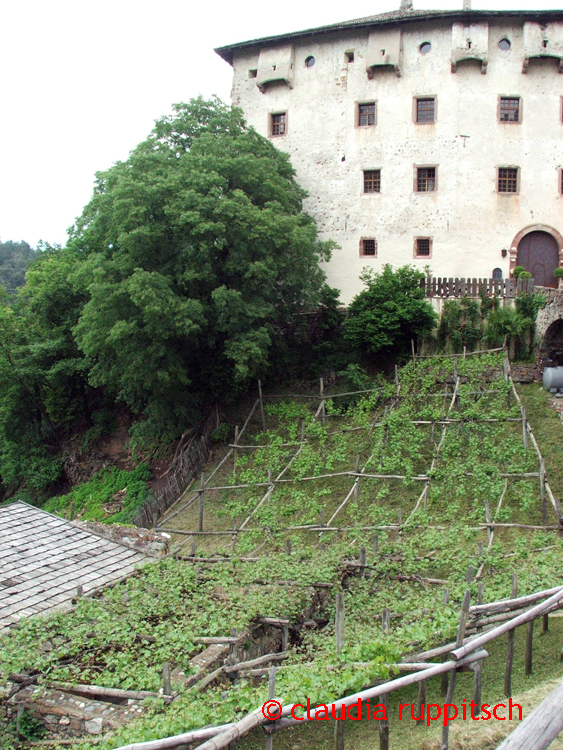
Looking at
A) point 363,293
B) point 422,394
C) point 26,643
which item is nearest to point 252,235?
point 363,293

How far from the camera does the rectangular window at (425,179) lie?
2494 cm

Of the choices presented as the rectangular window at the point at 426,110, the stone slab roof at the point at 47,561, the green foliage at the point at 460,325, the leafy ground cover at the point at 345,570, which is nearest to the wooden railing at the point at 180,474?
the leafy ground cover at the point at 345,570

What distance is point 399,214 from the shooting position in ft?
82.2

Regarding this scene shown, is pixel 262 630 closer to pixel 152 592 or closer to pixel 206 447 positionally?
pixel 152 592

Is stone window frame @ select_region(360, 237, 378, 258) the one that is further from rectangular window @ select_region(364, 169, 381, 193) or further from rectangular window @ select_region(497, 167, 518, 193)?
rectangular window @ select_region(497, 167, 518, 193)

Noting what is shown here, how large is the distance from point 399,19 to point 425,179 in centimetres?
575

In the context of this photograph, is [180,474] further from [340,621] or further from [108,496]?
[340,621]

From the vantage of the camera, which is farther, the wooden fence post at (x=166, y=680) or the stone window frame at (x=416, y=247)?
the stone window frame at (x=416, y=247)

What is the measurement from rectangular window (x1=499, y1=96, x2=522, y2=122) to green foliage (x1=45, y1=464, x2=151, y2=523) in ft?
57.5

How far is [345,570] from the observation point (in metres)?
10.2

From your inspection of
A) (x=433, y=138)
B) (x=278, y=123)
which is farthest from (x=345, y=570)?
(x=278, y=123)

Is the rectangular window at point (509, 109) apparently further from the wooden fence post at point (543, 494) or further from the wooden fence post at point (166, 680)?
the wooden fence post at point (166, 680)

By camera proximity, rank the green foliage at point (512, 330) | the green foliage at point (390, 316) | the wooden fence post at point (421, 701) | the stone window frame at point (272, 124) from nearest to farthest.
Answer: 1. the wooden fence post at point (421, 701)
2. the green foliage at point (512, 330)
3. the green foliage at point (390, 316)
4. the stone window frame at point (272, 124)

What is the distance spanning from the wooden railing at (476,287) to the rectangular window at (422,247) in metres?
3.16
